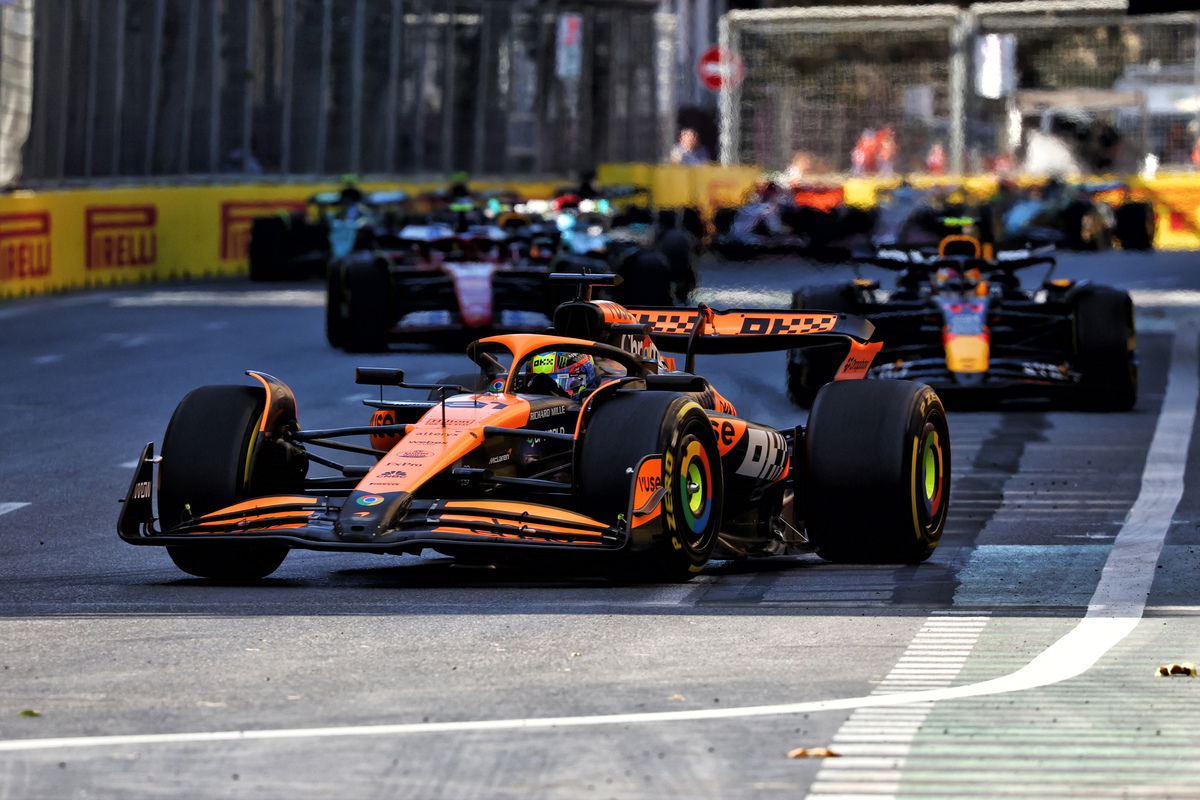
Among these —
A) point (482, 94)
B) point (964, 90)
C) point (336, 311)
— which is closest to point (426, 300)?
point (336, 311)

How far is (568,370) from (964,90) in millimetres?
47249

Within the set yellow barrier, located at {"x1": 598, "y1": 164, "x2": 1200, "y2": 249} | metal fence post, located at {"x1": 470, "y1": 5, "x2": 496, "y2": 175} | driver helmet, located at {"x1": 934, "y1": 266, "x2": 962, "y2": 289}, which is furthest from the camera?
metal fence post, located at {"x1": 470, "y1": 5, "x2": 496, "y2": 175}

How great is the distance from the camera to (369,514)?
895cm

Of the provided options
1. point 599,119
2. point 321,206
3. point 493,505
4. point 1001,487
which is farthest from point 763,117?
point 493,505

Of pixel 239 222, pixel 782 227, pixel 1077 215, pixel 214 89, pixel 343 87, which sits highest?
pixel 343 87

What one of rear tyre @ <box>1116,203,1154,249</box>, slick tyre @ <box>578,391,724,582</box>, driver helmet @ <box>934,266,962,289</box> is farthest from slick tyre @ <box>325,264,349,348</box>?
rear tyre @ <box>1116,203,1154,249</box>

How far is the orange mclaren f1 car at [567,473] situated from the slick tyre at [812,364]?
6.65 m

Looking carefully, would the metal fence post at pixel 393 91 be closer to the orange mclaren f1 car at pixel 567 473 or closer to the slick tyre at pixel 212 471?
the orange mclaren f1 car at pixel 567 473

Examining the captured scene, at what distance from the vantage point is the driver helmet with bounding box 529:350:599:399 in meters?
10.3

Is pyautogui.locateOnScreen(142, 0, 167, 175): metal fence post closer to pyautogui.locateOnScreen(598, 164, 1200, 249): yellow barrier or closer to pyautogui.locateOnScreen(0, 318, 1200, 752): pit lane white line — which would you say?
pyautogui.locateOnScreen(598, 164, 1200, 249): yellow barrier

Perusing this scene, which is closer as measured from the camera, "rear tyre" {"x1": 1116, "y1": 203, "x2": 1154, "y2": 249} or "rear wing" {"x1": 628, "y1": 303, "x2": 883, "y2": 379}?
"rear wing" {"x1": 628, "y1": 303, "x2": 883, "y2": 379}

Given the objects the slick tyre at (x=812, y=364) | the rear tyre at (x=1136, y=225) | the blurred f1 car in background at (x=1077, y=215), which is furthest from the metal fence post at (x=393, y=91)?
the slick tyre at (x=812, y=364)

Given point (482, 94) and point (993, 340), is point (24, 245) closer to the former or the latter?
point (993, 340)

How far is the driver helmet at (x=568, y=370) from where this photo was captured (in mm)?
10320
